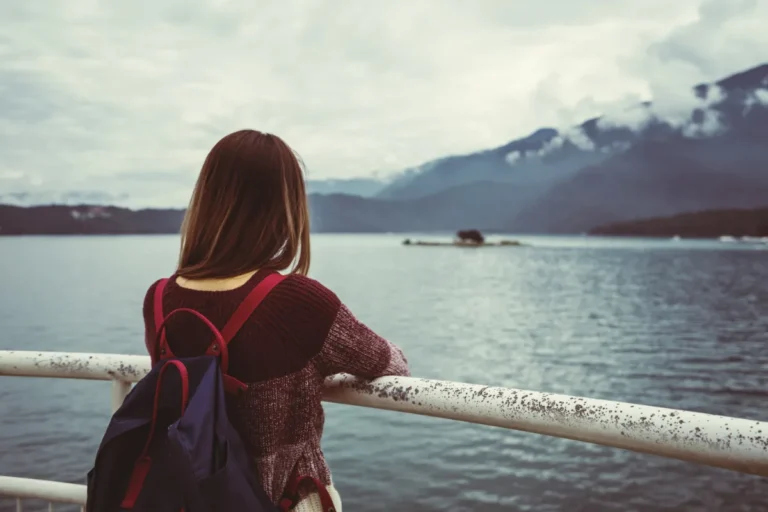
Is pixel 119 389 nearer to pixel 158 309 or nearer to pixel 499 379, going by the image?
pixel 158 309

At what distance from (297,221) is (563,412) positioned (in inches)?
33.5

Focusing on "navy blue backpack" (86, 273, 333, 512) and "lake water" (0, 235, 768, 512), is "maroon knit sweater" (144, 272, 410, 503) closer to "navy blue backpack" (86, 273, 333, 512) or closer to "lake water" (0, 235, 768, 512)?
"navy blue backpack" (86, 273, 333, 512)

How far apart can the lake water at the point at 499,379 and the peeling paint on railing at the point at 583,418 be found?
315cm

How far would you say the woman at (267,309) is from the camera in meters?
1.66

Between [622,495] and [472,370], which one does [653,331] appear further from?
[622,495]

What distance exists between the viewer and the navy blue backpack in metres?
1.48

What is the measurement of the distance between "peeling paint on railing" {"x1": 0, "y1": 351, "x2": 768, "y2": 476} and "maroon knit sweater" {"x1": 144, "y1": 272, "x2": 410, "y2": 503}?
13 cm

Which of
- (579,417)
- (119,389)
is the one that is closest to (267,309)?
(579,417)

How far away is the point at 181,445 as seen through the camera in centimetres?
145

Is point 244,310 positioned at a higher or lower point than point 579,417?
higher

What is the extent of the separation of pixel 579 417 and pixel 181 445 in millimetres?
922

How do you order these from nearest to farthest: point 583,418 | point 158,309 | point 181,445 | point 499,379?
point 181,445, point 583,418, point 158,309, point 499,379

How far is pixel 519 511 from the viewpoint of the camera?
11.8 metres

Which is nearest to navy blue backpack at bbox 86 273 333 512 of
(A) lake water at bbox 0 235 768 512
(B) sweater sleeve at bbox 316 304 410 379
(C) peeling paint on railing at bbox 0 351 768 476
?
(B) sweater sleeve at bbox 316 304 410 379
